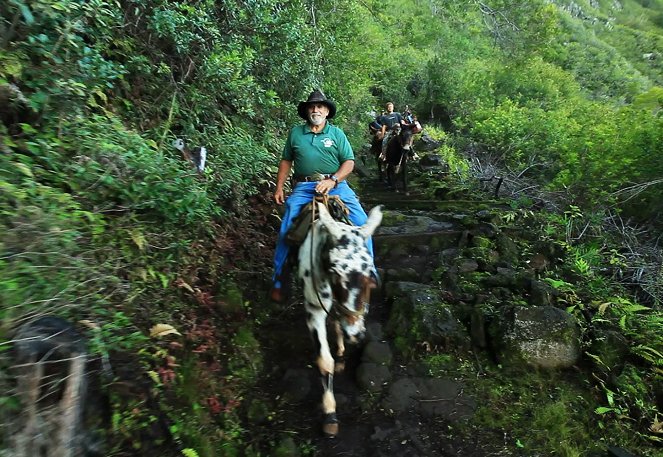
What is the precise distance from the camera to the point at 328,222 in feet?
11.9

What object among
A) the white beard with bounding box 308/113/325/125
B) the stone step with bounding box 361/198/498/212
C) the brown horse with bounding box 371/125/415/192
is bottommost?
the stone step with bounding box 361/198/498/212

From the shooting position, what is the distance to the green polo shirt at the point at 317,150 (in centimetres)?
465

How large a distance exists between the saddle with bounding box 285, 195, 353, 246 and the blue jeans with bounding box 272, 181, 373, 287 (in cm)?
17

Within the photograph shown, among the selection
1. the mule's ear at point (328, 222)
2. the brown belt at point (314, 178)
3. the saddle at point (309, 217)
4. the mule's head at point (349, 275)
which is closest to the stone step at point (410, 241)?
the brown belt at point (314, 178)

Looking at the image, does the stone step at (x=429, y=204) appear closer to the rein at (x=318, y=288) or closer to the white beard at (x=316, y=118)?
the white beard at (x=316, y=118)

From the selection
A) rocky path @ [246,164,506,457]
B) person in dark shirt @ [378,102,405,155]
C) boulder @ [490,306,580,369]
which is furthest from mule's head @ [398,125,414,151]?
boulder @ [490,306,580,369]

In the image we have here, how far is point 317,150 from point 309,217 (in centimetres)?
105

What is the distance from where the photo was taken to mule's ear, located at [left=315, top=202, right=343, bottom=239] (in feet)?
11.3

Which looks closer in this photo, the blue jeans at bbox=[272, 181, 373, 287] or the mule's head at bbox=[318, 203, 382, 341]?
the mule's head at bbox=[318, 203, 382, 341]

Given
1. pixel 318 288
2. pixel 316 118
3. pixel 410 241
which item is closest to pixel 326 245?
pixel 318 288

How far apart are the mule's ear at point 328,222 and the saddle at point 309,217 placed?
75 millimetres

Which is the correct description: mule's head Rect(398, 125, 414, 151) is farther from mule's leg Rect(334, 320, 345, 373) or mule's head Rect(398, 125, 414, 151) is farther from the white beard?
mule's leg Rect(334, 320, 345, 373)

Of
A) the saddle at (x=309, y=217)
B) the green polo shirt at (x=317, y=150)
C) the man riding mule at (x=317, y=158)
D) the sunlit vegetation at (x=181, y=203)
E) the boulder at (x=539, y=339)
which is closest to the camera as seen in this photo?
the sunlit vegetation at (x=181, y=203)

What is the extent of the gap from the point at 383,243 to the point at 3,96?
5206mm
